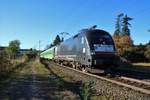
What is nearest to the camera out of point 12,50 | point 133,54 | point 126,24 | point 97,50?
point 97,50

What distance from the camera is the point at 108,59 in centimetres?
2388

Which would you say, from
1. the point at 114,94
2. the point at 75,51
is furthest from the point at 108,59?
the point at 114,94

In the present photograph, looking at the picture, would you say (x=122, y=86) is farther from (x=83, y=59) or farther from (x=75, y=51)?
(x=75, y=51)

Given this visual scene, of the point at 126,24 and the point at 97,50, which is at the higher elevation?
the point at 126,24

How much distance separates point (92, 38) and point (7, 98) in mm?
13654

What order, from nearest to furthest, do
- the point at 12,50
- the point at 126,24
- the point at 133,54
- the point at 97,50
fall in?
1. the point at 97,50
2. the point at 133,54
3. the point at 12,50
4. the point at 126,24

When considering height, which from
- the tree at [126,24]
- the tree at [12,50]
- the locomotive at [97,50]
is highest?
the tree at [126,24]

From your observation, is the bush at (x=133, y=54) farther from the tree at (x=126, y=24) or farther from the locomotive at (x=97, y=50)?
the tree at (x=126, y=24)

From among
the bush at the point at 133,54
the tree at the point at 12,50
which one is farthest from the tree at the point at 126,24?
the bush at the point at 133,54

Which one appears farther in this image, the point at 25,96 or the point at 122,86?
the point at 122,86

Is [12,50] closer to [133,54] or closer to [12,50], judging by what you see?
[12,50]

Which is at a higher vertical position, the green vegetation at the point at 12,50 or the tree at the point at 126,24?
the tree at the point at 126,24

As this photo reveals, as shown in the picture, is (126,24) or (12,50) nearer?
(12,50)

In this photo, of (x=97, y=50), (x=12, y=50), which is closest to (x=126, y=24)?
(x=12, y=50)
